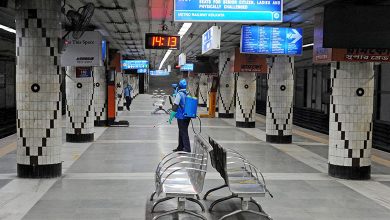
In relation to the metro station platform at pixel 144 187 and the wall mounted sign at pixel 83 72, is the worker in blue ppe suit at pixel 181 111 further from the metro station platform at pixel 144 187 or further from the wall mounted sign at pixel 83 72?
the wall mounted sign at pixel 83 72

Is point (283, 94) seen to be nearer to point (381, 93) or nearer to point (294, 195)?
point (381, 93)

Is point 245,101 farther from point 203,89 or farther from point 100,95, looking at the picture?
point 203,89

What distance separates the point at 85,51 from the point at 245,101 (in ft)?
29.9

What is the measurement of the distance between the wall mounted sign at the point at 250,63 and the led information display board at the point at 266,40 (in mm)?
5659

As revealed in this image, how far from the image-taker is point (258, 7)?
734 cm

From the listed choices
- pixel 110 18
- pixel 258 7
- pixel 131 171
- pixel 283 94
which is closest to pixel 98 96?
pixel 110 18

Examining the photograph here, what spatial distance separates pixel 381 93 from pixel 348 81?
7.49m

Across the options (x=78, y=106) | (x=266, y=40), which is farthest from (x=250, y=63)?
(x=78, y=106)

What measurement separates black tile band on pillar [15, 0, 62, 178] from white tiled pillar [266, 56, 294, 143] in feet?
24.8

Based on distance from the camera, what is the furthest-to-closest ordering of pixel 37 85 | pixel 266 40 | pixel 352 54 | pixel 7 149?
pixel 7 149 < pixel 266 40 < pixel 352 54 < pixel 37 85

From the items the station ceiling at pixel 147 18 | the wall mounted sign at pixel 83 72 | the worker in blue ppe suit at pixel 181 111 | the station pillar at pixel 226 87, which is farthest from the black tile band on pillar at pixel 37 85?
the station pillar at pixel 226 87

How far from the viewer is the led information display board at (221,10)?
7.32 meters

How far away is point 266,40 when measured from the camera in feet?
39.2

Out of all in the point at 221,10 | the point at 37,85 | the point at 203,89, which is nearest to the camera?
the point at 221,10
